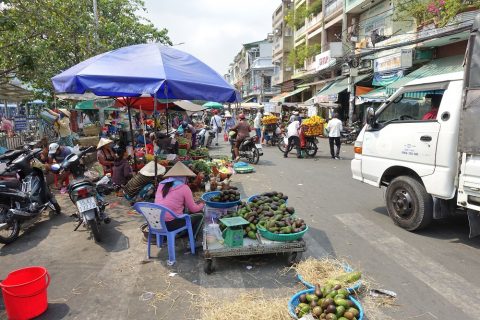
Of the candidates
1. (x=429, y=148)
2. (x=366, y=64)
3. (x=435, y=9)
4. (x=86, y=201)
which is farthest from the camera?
(x=366, y=64)

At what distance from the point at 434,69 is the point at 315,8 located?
58.0 ft

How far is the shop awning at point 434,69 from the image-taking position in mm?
13863

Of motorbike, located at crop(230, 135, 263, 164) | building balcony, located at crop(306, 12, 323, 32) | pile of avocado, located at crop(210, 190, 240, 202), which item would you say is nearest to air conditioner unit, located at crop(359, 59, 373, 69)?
building balcony, located at crop(306, 12, 323, 32)

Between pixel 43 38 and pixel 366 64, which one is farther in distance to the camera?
pixel 366 64

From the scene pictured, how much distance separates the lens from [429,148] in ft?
16.1

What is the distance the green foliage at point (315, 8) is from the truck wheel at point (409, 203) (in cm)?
2769

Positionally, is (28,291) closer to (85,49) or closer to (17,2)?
(17,2)

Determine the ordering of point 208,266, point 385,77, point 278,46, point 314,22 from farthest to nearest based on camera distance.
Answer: point 278,46
point 314,22
point 385,77
point 208,266

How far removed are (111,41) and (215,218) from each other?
1925cm

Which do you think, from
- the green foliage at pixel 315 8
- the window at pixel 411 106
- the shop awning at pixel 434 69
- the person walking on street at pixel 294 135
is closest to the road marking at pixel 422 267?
the window at pixel 411 106

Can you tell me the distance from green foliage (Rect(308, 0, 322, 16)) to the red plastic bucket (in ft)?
102

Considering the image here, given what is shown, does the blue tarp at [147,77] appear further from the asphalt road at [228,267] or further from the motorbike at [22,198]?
the asphalt road at [228,267]

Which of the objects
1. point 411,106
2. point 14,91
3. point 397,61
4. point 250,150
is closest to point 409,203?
point 411,106

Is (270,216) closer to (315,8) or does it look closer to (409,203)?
(409,203)
